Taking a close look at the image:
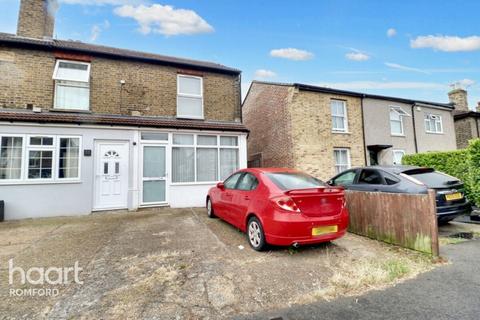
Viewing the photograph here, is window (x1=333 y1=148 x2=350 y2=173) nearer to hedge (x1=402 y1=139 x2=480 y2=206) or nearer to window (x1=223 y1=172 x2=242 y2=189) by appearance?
hedge (x1=402 y1=139 x2=480 y2=206)

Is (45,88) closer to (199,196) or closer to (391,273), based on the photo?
(199,196)

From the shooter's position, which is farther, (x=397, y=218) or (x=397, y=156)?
(x=397, y=156)

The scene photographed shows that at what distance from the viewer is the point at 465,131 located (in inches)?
679

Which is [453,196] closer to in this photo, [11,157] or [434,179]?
[434,179]

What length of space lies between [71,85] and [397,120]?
1676 cm

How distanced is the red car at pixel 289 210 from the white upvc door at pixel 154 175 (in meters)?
4.87

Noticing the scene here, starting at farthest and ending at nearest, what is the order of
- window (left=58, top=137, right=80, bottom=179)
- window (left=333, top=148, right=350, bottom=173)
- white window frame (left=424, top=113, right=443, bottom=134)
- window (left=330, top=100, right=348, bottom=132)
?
white window frame (left=424, top=113, right=443, bottom=134) < window (left=330, top=100, right=348, bottom=132) < window (left=333, top=148, right=350, bottom=173) < window (left=58, top=137, right=80, bottom=179)

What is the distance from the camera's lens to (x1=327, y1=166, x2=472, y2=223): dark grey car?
523 cm

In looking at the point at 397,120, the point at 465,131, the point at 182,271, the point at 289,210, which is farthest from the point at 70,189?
the point at 465,131

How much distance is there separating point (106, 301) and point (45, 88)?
8.71m

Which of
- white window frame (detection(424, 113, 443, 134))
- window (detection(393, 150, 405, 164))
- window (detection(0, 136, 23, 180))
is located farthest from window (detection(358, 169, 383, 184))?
white window frame (detection(424, 113, 443, 134))

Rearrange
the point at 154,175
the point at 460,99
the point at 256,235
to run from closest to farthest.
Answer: the point at 256,235
the point at 154,175
the point at 460,99

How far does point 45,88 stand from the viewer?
26.5 feet

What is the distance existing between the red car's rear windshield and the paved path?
1.92 m
